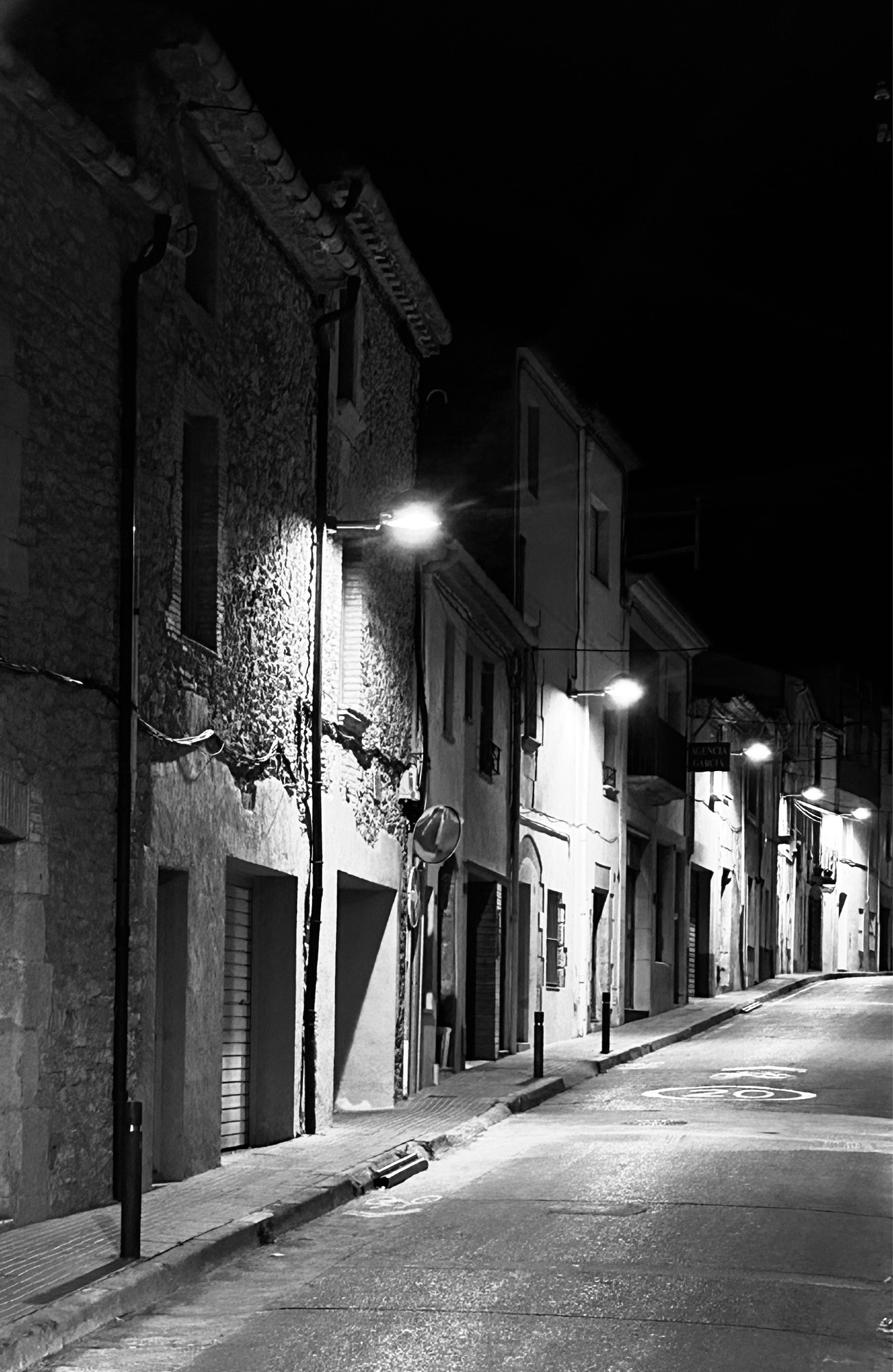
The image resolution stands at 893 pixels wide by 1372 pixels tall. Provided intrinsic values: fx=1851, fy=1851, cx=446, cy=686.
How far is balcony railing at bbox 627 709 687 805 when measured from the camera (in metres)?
35.4

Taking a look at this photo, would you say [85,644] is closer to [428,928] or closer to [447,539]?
[447,539]

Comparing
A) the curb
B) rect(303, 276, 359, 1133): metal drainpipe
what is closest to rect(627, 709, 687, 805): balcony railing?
rect(303, 276, 359, 1133): metal drainpipe

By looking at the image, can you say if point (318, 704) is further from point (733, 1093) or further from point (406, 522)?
point (733, 1093)

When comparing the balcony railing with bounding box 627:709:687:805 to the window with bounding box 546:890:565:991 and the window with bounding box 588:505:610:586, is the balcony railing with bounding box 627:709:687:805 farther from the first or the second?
the window with bounding box 546:890:565:991

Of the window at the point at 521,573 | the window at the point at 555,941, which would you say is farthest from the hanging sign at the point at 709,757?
the window at the point at 521,573

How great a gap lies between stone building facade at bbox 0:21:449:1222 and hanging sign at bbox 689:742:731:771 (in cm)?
1846

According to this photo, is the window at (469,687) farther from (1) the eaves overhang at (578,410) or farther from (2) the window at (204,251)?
(2) the window at (204,251)

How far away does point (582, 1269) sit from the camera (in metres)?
10.1

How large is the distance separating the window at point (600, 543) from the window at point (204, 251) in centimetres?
1855

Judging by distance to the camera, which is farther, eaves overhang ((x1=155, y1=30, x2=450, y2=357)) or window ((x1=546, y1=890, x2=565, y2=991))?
window ((x1=546, y1=890, x2=565, y2=991))

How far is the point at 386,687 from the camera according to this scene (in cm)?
1955

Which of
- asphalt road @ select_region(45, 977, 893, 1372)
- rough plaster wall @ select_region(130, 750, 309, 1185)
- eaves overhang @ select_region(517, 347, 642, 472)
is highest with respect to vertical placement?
eaves overhang @ select_region(517, 347, 642, 472)

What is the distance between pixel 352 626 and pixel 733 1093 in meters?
7.20

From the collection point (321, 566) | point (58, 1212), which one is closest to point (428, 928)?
point (321, 566)
